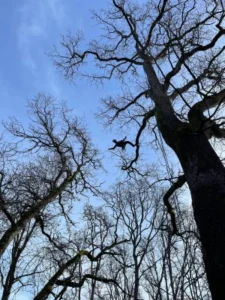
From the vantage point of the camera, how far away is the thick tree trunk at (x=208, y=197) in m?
2.69

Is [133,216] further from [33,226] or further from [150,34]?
[150,34]

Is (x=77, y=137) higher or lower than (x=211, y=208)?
higher

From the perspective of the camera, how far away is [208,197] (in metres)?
3.35

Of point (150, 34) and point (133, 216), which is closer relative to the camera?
point (150, 34)

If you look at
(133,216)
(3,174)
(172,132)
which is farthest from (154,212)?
(172,132)

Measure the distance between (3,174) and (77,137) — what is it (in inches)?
135

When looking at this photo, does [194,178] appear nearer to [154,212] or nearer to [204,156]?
[204,156]

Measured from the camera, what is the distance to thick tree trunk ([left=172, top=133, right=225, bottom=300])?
2.69 meters

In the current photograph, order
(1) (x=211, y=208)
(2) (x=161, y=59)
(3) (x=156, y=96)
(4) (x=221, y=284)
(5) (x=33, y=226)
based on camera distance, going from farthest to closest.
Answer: (5) (x=33, y=226) → (2) (x=161, y=59) → (3) (x=156, y=96) → (1) (x=211, y=208) → (4) (x=221, y=284)

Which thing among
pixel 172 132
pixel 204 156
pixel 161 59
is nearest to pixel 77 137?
pixel 161 59

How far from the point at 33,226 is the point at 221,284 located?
30.2ft

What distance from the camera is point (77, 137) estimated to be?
→ 441 inches

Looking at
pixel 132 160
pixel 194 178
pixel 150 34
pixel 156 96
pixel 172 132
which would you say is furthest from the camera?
pixel 150 34

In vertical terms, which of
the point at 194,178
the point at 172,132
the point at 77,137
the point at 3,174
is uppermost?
the point at 77,137
